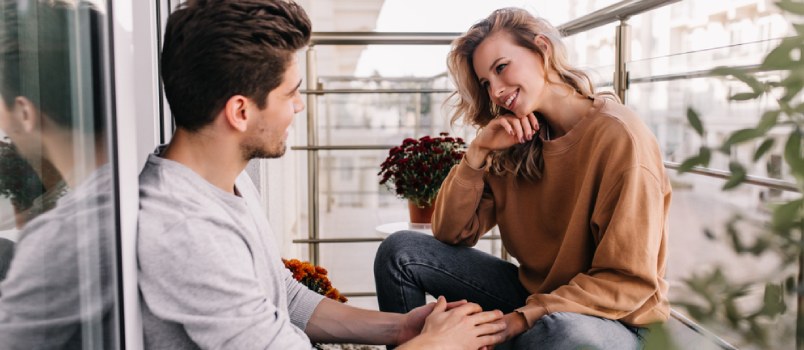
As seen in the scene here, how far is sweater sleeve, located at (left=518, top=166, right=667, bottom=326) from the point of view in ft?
4.58

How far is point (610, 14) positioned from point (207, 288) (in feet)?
4.76

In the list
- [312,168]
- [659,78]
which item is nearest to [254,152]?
[659,78]

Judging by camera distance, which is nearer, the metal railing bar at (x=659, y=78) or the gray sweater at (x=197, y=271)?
the metal railing bar at (x=659, y=78)

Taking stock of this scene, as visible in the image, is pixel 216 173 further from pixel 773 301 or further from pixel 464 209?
pixel 773 301

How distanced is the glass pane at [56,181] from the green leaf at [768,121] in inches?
26.1

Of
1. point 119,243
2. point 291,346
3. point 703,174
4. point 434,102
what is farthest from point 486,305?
point 434,102

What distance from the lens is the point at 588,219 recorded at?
1.51 m

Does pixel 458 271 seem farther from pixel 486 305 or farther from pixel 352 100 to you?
pixel 352 100

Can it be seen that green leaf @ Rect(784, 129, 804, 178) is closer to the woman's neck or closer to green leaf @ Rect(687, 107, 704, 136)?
green leaf @ Rect(687, 107, 704, 136)

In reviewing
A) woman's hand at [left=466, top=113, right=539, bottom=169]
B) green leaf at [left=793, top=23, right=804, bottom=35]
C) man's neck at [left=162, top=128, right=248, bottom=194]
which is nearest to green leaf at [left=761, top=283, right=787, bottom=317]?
green leaf at [left=793, top=23, right=804, bottom=35]

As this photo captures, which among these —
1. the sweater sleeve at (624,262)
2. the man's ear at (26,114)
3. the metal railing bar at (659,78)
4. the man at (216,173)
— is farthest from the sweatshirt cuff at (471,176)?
the man's ear at (26,114)

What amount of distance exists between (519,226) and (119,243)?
3.08ft

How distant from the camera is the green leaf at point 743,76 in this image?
34cm

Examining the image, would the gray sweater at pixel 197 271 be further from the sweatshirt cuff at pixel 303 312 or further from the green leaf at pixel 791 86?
the green leaf at pixel 791 86
